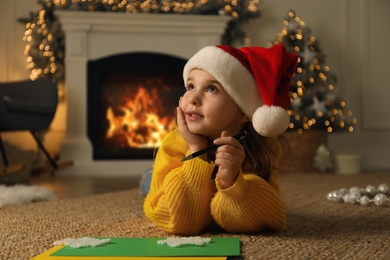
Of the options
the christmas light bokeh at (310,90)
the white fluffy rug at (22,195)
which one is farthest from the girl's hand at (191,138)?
the christmas light bokeh at (310,90)

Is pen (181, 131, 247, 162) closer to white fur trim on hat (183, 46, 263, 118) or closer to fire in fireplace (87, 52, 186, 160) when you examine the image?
white fur trim on hat (183, 46, 263, 118)

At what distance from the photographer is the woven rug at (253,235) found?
1089 millimetres

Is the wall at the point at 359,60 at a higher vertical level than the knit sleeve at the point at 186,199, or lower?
lower

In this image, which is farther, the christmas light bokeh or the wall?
the wall

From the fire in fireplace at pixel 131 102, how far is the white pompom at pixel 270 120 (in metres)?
2.66

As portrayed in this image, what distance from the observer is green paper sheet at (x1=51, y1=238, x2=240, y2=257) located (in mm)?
1005

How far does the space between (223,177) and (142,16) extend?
2.74 meters

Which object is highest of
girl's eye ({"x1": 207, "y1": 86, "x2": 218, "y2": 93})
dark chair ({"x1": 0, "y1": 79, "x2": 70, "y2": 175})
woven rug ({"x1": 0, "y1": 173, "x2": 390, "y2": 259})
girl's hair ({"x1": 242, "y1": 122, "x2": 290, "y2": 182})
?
girl's eye ({"x1": 207, "y1": 86, "x2": 218, "y2": 93})

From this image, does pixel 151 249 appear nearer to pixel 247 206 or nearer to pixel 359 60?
pixel 247 206

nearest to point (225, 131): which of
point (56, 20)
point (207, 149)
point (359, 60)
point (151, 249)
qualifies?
point (207, 149)

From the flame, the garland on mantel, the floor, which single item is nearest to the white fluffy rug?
the floor

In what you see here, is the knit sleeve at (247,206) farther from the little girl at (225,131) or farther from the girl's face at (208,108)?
the girl's face at (208,108)

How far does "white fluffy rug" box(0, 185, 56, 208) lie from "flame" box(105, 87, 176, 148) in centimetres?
168

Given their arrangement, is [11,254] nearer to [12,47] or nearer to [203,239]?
[203,239]
